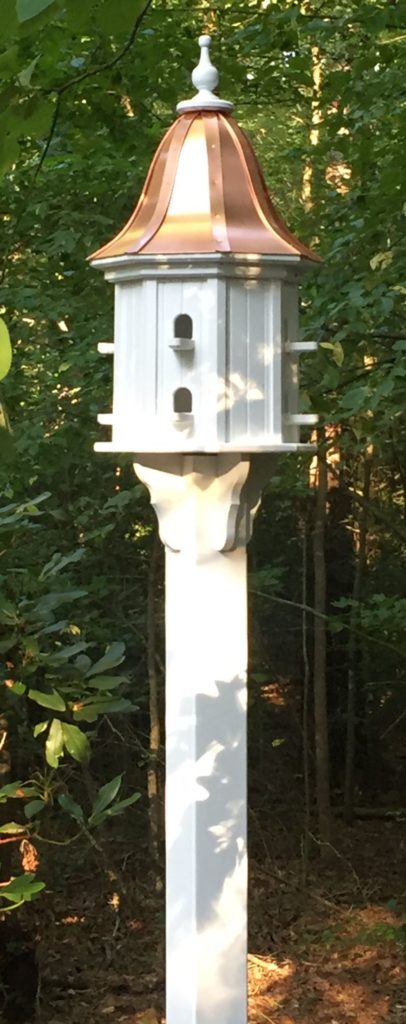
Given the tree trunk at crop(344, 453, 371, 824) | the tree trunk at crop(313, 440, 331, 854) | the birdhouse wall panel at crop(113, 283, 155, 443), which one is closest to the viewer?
the birdhouse wall panel at crop(113, 283, 155, 443)

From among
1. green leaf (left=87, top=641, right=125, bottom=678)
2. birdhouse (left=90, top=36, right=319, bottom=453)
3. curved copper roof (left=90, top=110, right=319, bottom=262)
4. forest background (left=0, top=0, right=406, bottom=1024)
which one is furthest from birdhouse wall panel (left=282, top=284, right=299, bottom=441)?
green leaf (left=87, top=641, right=125, bottom=678)

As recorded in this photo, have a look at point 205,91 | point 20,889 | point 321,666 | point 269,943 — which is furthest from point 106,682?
point 321,666

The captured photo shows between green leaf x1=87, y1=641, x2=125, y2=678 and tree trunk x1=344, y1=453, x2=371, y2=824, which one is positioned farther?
tree trunk x1=344, y1=453, x2=371, y2=824

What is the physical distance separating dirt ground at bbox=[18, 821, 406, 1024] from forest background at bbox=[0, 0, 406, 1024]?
0.05 ft

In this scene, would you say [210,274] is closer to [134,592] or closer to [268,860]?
[134,592]

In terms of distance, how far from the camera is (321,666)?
6434 millimetres

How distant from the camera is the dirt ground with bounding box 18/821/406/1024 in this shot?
13.8 ft

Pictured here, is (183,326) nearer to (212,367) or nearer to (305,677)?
(212,367)

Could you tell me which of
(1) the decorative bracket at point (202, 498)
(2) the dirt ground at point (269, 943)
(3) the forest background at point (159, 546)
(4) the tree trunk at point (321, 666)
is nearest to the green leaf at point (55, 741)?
(3) the forest background at point (159, 546)

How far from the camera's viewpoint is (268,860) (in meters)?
5.78

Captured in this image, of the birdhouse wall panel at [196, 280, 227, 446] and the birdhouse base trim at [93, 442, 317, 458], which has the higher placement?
the birdhouse wall panel at [196, 280, 227, 446]

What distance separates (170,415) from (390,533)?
532 centimetres

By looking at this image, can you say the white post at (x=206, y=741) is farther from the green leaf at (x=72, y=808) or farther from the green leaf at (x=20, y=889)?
the green leaf at (x=72, y=808)

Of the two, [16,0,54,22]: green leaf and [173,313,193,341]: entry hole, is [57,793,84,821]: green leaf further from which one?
[16,0,54,22]: green leaf
